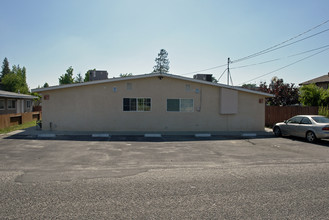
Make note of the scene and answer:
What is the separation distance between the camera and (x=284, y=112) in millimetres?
18609

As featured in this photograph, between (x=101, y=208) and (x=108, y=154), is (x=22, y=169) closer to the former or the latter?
(x=108, y=154)

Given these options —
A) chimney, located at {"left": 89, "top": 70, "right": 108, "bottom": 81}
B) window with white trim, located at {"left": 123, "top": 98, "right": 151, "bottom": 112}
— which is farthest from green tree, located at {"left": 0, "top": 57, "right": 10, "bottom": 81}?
window with white trim, located at {"left": 123, "top": 98, "right": 151, "bottom": 112}

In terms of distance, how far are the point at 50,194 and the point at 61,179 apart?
982 millimetres

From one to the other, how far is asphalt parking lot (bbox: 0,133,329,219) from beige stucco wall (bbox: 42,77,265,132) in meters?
6.75

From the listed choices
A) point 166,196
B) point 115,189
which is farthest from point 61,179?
point 166,196

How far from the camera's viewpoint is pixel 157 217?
136 inches

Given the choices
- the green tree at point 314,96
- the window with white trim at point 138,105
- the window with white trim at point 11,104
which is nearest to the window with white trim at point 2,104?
the window with white trim at point 11,104

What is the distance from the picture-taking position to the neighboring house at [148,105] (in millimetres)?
15047

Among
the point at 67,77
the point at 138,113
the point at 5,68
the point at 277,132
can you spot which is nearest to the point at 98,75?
the point at 138,113

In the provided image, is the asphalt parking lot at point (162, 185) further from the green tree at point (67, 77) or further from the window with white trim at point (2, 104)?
the green tree at point (67, 77)

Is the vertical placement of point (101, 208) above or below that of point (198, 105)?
below

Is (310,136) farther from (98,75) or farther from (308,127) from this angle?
(98,75)

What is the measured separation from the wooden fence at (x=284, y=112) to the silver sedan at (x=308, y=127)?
18.8ft

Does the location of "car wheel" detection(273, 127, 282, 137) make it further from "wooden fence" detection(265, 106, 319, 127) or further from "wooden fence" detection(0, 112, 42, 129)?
"wooden fence" detection(0, 112, 42, 129)
